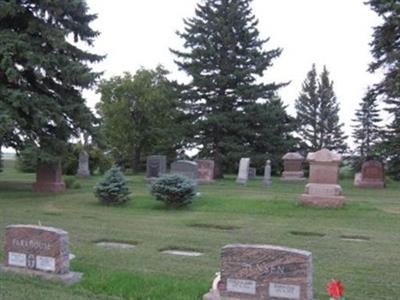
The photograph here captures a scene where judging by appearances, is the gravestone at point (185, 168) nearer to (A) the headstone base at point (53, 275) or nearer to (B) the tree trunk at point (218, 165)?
(B) the tree trunk at point (218, 165)

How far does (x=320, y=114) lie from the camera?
74.5 metres

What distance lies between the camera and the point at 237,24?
38.4 metres

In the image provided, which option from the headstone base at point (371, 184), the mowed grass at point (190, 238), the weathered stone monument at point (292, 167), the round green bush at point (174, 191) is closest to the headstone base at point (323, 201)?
the mowed grass at point (190, 238)

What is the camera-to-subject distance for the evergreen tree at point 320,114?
73.2 meters

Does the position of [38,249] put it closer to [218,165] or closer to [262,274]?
[262,274]

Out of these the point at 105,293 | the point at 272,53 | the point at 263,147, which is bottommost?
the point at 105,293

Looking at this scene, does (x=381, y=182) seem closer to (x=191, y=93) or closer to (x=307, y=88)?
(x=191, y=93)

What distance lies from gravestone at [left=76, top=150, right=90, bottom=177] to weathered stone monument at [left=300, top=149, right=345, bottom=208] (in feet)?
64.1

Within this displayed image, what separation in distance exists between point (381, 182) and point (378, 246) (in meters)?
19.5

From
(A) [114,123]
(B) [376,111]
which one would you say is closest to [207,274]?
(A) [114,123]

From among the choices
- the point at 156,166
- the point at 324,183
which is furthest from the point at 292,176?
the point at 324,183

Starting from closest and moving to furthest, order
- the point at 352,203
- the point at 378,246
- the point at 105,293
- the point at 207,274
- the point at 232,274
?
the point at 232,274, the point at 105,293, the point at 207,274, the point at 378,246, the point at 352,203

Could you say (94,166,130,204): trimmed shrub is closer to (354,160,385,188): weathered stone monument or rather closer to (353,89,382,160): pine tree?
(354,160,385,188): weathered stone monument

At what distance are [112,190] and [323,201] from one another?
624cm
